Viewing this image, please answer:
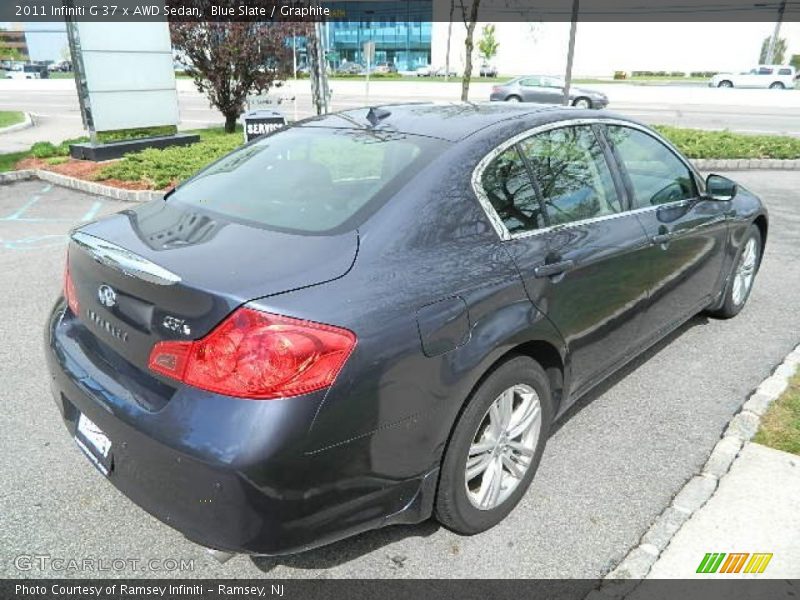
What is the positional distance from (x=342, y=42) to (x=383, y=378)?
84.9m

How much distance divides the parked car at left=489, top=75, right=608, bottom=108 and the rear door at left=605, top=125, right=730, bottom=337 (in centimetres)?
2317

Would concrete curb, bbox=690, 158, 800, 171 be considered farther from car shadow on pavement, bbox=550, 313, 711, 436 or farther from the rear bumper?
the rear bumper

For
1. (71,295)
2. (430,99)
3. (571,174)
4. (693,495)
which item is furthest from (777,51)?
(71,295)

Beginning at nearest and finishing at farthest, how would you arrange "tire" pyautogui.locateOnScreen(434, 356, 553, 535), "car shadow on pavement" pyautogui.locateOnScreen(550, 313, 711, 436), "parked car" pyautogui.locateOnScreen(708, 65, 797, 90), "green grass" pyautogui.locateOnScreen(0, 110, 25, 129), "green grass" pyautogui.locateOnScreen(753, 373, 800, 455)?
"tire" pyautogui.locateOnScreen(434, 356, 553, 535) → "green grass" pyautogui.locateOnScreen(753, 373, 800, 455) → "car shadow on pavement" pyautogui.locateOnScreen(550, 313, 711, 436) → "green grass" pyautogui.locateOnScreen(0, 110, 25, 129) → "parked car" pyautogui.locateOnScreen(708, 65, 797, 90)

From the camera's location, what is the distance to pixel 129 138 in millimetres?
11812

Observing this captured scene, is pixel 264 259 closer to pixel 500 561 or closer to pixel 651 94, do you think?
pixel 500 561

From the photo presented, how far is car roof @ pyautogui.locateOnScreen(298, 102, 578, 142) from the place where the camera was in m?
2.73

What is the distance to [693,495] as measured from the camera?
2.76m

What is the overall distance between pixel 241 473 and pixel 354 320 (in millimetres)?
555

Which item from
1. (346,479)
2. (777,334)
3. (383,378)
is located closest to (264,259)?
(383,378)

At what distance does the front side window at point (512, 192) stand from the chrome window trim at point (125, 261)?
1.28 m

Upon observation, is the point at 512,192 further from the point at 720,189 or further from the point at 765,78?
the point at 765,78

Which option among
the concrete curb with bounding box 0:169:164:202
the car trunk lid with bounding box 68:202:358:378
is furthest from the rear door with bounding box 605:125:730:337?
the concrete curb with bounding box 0:169:164:202

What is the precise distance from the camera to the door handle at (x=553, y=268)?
2529mm
